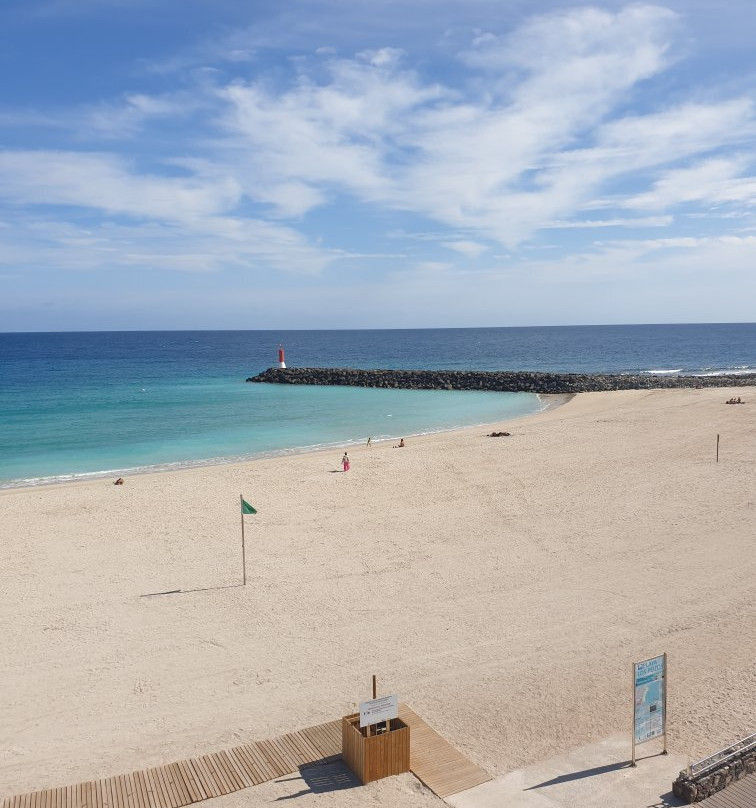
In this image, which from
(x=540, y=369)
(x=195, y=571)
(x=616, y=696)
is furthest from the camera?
(x=540, y=369)

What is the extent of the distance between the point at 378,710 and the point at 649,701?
10.8 feet

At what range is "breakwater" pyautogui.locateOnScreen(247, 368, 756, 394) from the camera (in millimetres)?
54719

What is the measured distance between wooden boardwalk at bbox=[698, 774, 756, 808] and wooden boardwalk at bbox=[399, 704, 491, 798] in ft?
7.84

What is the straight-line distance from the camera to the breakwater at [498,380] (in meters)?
54.7

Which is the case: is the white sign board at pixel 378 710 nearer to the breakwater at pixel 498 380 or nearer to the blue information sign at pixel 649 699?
the blue information sign at pixel 649 699

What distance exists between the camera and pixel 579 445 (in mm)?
27734

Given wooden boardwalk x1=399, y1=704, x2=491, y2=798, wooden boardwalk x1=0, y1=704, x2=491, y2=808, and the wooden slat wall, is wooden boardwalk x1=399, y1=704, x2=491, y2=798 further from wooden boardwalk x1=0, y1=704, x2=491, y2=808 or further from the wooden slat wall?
the wooden slat wall

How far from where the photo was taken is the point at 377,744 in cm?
795

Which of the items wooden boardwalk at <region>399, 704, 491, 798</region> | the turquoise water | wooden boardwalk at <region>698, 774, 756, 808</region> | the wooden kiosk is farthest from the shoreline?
wooden boardwalk at <region>698, 774, 756, 808</region>

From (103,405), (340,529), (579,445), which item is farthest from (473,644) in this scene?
(103,405)

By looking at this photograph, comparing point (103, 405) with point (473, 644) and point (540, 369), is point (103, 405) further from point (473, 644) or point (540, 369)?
point (540, 369)

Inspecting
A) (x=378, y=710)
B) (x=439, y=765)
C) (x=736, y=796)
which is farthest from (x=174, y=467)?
(x=736, y=796)

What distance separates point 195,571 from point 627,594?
8.84 meters

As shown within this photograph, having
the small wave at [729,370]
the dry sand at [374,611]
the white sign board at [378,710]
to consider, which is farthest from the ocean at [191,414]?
the white sign board at [378,710]
